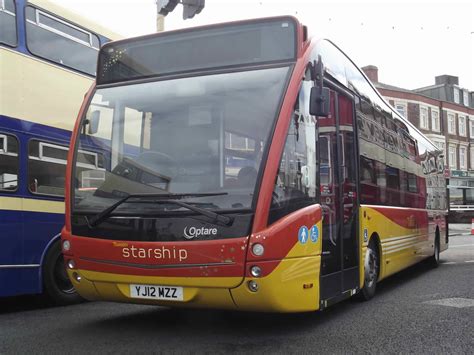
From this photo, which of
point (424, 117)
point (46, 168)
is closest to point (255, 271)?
point (46, 168)

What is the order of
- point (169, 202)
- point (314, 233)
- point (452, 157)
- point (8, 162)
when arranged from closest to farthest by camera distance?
point (169, 202) < point (314, 233) < point (8, 162) < point (452, 157)

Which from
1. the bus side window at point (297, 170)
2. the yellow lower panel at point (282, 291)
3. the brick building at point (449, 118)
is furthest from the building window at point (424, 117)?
the yellow lower panel at point (282, 291)

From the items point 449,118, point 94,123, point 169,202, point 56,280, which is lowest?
point 56,280

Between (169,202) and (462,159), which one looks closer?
(169,202)

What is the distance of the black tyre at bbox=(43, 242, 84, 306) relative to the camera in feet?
23.6

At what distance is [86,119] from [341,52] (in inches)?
126

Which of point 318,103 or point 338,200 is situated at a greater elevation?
point 318,103

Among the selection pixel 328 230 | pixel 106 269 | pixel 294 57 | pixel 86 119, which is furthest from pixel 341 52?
pixel 106 269

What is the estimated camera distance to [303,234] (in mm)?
5043

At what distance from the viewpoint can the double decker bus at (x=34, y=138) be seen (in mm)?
6738

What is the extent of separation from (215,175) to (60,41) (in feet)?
13.8

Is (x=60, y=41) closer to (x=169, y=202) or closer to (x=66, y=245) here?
(x=66, y=245)

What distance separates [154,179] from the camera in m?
5.16

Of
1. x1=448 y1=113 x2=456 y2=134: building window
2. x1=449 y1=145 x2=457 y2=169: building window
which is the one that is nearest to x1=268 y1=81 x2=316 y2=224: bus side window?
x1=449 y1=145 x2=457 y2=169: building window
